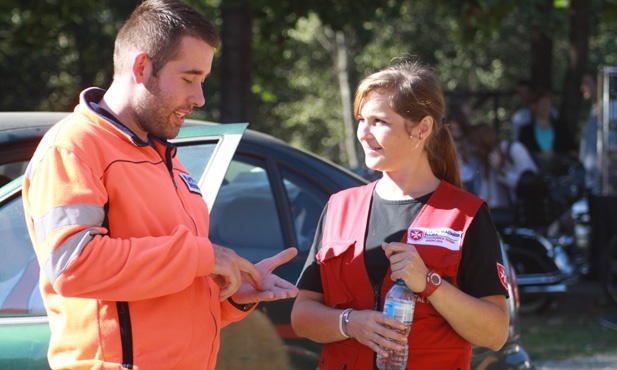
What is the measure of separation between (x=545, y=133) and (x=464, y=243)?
707 centimetres

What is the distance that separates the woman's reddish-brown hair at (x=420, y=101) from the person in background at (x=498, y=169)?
212 inches

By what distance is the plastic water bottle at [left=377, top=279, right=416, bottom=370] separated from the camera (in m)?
2.37

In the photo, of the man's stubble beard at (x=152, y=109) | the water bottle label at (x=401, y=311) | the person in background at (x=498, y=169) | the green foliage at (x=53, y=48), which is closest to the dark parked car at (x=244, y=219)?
the man's stubble beard at (x=152, y=109)

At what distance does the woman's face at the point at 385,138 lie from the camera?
260cm

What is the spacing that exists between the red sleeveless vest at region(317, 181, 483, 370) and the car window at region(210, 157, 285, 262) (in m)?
1.20

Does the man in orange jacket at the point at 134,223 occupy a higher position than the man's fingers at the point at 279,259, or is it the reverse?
the man in orange jacket at the point at 134,223

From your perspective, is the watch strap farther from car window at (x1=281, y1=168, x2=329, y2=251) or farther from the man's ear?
car window at (x1=281, y1=168, x2=329, y2=251)

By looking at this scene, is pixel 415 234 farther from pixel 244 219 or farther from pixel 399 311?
pixel 244 219

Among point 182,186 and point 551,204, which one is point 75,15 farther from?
point 182,186

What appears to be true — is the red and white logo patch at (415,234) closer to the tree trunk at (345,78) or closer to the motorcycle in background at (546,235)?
the motorcycle in background at (546,235)

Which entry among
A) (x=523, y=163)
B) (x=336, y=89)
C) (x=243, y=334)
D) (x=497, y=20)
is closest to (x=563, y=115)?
(x=497, y=20)

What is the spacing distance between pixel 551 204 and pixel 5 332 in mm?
5853

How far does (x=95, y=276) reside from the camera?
6.77ft

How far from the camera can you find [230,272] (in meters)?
2.28
